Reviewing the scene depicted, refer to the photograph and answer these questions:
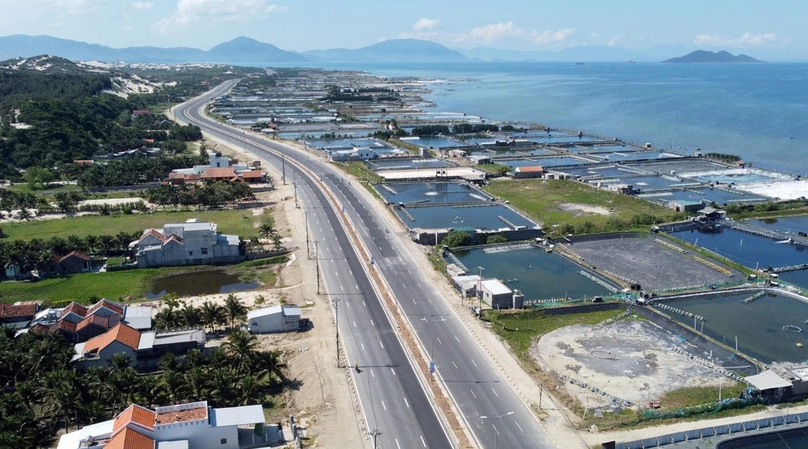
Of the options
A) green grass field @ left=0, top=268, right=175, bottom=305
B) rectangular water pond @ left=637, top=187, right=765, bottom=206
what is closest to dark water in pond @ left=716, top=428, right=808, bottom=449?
green grass field @ left=0, top=268, right=175, bottom=305

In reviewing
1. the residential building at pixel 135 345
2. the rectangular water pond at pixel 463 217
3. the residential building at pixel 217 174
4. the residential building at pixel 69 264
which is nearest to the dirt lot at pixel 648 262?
the rectangular water pond at pixel 463 217

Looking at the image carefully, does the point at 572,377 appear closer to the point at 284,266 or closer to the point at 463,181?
the point at 284,266

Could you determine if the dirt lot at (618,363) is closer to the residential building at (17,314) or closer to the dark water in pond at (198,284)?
the dark water in pond at (198,284)

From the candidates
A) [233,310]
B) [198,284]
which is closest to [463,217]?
[198,284]

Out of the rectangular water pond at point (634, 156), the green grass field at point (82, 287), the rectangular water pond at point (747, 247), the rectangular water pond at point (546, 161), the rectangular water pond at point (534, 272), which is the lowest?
the green grass field at point (82, 287)

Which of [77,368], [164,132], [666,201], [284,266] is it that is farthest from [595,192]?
[164,132]

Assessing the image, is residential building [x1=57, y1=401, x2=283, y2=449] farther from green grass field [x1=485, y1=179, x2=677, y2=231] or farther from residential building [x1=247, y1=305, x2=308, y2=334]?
green grass field [x1=485, y1=179, x2=677, y2=231]

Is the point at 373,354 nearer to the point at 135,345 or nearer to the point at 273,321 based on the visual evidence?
the point at 273,321
